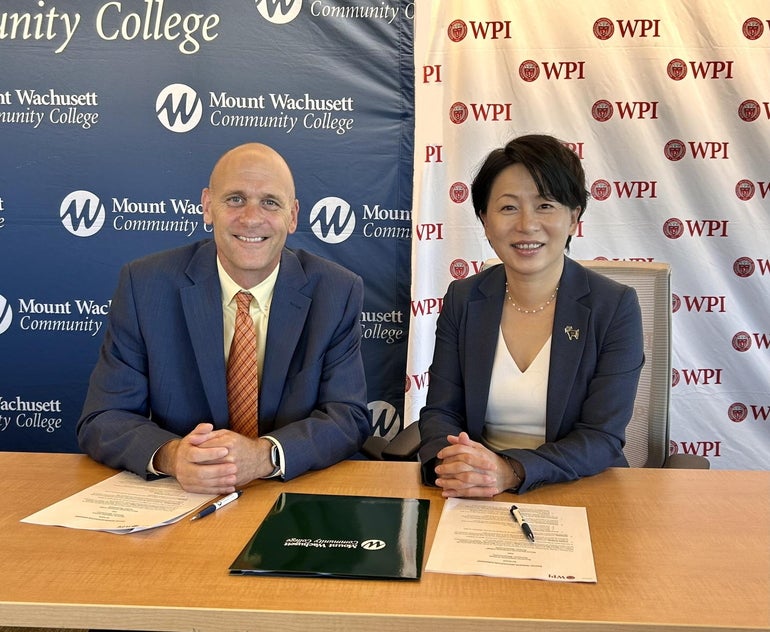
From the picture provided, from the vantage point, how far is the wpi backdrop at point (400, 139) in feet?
11.1

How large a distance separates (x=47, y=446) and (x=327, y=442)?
2.39 m

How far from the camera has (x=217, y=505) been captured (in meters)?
1.46

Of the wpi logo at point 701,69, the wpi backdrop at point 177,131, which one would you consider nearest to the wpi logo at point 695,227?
the wpi logo at point 701,69

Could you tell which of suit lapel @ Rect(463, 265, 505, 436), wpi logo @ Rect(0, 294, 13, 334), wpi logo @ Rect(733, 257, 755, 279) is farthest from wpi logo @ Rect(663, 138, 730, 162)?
wpi logo @ Rect(0, 294, 13, 334)

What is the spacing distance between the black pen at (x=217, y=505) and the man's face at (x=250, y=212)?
69cm

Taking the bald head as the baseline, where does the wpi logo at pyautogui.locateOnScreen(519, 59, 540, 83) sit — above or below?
above

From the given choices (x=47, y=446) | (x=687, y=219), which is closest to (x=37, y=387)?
(x=47, y=446)

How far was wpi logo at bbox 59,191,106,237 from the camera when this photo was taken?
3502 mm

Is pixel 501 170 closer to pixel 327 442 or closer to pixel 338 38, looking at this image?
pixel 327 442

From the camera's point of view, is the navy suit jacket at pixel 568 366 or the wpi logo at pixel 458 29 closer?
the navy suit jacket at pixel 568 366

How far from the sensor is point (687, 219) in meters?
3.41

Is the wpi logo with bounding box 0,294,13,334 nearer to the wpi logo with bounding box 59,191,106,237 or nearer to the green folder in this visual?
the wpi logo with bounding box 59,191,106,237

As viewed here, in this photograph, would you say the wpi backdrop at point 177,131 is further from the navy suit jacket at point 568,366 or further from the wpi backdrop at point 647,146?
the navy suit jacket at point 568,366

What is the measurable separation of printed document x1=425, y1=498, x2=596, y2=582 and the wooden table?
21 millimetres
